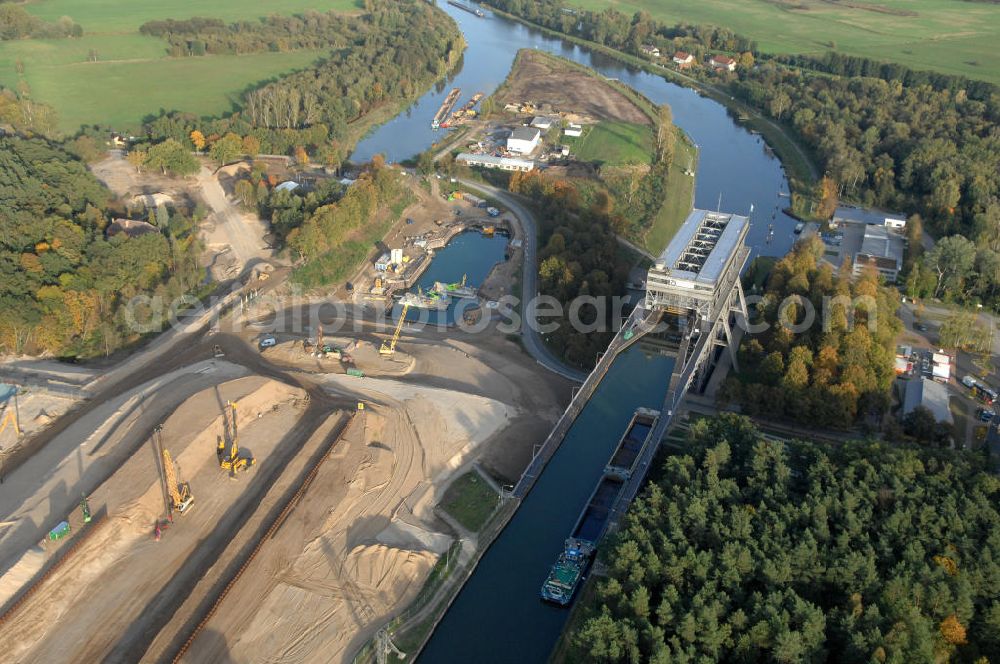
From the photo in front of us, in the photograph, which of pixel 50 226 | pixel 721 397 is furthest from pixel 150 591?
pixel 50 226

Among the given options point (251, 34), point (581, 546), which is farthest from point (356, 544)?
point (251, 34)

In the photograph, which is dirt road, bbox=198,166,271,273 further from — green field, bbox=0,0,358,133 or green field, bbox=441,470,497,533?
green field, bbox=441,470,497,533

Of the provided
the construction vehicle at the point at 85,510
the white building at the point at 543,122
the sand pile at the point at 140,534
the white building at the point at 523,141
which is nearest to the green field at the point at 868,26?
the white building at the point at 543,122

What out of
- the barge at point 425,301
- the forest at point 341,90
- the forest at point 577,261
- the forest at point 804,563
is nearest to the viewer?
the forest at point 804,563

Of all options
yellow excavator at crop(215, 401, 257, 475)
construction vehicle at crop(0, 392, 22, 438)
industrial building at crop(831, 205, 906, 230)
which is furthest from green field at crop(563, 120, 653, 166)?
construction vehicle at crop(0, 392, 22, 438)

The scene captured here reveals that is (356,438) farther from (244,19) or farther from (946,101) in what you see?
(244,19)

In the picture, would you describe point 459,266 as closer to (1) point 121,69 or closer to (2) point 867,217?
Result: (2) point 867,217

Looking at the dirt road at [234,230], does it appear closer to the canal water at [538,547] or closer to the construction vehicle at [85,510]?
the construction vehicle at [85,510]
